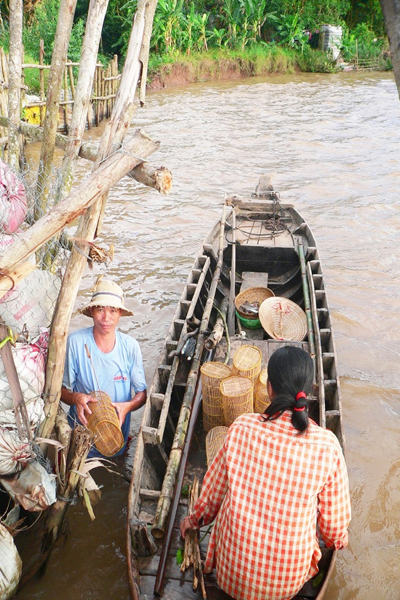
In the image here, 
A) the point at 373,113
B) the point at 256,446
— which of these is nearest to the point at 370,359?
the point at 256,446

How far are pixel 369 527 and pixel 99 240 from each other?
578cm

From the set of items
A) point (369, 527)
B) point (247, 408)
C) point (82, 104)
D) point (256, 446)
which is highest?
point (82, 104)

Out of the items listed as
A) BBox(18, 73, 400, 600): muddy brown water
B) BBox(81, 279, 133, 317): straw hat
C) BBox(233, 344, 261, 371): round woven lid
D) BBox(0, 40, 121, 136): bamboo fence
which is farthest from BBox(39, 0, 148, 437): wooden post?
BBox(0, 40, 121, 136): bamboo fence

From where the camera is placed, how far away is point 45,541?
3066mm

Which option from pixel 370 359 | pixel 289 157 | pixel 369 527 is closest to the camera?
pixel 369 527

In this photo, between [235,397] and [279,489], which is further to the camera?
[235,397]

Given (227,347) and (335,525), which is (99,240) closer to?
(227,347)

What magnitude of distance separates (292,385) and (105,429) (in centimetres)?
154

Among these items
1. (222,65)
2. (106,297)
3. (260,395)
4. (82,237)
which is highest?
(222,65)

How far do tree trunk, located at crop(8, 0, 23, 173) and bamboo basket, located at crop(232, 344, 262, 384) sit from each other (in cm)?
215

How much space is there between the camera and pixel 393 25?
4.48 feet

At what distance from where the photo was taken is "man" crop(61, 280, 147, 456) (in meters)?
3.25

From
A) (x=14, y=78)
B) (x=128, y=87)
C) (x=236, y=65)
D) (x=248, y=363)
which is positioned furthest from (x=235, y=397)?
(x=236, y=65)

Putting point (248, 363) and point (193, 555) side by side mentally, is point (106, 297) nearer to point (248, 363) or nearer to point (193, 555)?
point (248, 363)
